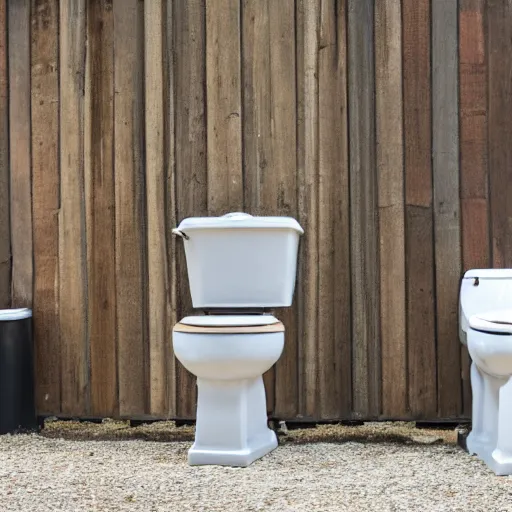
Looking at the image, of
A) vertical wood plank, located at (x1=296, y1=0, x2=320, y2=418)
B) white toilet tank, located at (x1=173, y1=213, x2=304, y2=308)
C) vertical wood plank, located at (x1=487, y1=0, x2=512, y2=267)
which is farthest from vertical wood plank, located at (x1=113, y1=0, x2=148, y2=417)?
vertical wood plank, located at (x1=487, y1=0, x2=512, y2=267)

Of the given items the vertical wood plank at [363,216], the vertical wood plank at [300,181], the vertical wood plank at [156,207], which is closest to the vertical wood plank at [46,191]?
the vertical wood plank at [156,207]

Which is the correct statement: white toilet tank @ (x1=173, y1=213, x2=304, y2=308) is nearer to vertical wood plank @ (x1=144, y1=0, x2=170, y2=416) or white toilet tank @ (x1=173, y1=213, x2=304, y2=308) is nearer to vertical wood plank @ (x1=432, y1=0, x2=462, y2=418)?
vertical wood plank @ (x1=144, y1=0, x2=170, y2=416)

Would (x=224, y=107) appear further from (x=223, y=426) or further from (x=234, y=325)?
(x=223, y=426)

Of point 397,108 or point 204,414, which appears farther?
A: point 397,108

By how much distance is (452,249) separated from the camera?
2902 millimetres

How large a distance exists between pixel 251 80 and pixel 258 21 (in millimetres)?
224

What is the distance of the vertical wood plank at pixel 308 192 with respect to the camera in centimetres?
296

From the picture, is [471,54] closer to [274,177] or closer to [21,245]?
[274,177]

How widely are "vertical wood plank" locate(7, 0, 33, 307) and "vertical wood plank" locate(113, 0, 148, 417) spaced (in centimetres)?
37

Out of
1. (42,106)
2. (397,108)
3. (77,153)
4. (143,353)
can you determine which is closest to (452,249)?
(397,108)

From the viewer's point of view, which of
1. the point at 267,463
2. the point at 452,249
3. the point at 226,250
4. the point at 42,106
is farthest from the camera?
the point at 42,106

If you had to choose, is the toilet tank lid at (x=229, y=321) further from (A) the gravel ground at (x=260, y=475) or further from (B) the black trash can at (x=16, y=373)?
(B) the black trash can at (x=16, y=373)

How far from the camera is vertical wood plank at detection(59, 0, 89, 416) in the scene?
3080 millimetres

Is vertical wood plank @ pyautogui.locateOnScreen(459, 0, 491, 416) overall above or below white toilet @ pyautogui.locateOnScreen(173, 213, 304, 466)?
above
